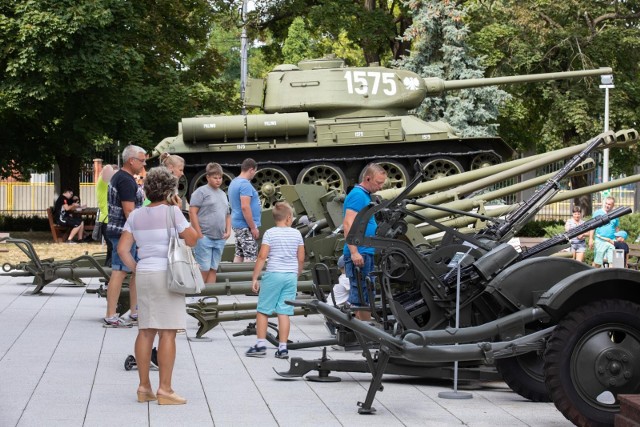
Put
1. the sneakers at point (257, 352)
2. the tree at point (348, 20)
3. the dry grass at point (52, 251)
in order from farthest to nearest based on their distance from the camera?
the tree at point (348, 20), the dry grass at point (52, 251), the sneakers at point (257, 352)

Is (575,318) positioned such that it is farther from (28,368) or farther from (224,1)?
(224,1)

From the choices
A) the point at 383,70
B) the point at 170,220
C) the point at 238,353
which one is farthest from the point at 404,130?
the point at 170,220

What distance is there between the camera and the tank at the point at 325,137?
26.5 m

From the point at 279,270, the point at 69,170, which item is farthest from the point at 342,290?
the point at 69,170

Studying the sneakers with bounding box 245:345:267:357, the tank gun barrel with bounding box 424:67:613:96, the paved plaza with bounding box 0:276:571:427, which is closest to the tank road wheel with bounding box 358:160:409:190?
the tank gun barrel with bounding box 424:67:613:96

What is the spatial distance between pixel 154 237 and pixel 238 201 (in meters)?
6.64

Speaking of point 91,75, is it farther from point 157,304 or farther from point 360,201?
point 157,304

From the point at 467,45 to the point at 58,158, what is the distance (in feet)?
40.1

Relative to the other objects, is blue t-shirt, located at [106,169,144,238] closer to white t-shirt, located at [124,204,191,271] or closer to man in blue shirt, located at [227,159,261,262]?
man in blue shirt, located at [227,159,261,262]

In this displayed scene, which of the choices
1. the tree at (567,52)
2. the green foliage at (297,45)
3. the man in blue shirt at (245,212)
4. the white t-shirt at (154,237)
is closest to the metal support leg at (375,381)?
the white t-shirt at (154,237)

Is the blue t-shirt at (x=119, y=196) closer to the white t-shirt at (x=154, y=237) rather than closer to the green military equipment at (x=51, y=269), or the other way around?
the white t-shirt at (x=154, y=237)

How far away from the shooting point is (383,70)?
27875 millimetres

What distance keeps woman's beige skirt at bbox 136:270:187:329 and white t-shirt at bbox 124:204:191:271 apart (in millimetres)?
59

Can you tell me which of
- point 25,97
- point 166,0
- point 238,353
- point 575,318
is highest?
point 166,0
